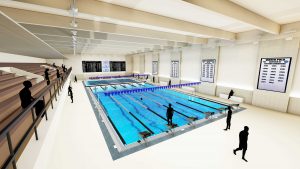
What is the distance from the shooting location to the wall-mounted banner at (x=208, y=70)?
12105mm

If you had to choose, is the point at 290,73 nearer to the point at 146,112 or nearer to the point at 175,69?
the point at 146,112

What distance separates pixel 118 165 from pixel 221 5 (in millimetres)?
5582

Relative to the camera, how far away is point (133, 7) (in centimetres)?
504

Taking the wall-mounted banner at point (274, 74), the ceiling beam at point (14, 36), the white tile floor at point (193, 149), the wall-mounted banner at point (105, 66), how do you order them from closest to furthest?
1. the ceiling beam at point (14, 36)
2. the white tile floor at point (193, 149)
3. the wall-mounted banner at point (274, 74)
4. the wall-mounted banner at point (105, 66)

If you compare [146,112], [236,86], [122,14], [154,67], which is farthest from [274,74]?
[154,67]

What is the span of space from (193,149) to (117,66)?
24780 mm

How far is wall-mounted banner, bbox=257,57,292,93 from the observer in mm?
7949

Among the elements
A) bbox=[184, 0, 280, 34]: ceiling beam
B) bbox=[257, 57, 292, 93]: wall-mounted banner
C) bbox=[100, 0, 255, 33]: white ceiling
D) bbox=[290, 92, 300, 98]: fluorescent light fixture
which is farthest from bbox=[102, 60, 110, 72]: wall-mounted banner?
bbox=[290, 92, 300, 98]: fluorescent light fixture

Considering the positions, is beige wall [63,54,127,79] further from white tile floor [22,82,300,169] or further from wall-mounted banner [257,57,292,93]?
wall-mounted banner [257,57,292,93]

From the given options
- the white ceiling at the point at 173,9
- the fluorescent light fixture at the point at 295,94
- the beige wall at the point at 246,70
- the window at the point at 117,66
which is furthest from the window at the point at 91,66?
the fluorescent light fixture at the point at 295,94

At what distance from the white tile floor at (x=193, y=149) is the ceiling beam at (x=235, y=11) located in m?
4.38

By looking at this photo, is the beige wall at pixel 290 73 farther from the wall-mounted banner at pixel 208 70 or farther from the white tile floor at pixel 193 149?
the wall-mounted banner at pixel 208 70

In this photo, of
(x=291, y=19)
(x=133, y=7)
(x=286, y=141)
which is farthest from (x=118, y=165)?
(x=291, y=19)

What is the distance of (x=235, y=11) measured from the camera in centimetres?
469
